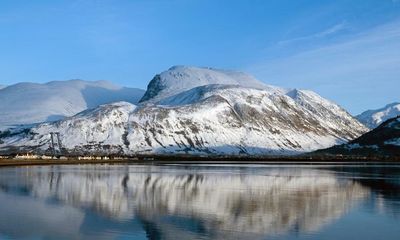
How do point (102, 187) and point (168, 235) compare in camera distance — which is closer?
point (168, 235)

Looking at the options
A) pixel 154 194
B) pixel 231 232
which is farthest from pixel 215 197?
pixel 231 232

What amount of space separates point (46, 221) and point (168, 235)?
8.75 meters

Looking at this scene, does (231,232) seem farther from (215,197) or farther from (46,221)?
(215,197)

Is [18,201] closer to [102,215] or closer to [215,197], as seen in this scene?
[102,215]

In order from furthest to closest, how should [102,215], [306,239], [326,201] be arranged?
[326,201] → [102,215] → [306,239]

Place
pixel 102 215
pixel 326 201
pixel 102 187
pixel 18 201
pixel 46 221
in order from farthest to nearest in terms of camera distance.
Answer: pixel 102 187 → pixel 326 201 → pixel 18 201 → pixel 102 215 → pixel 46 221

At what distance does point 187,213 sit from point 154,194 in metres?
13.8

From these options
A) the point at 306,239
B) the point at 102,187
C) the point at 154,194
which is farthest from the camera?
the point at 102,187

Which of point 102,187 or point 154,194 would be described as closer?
point 154,194

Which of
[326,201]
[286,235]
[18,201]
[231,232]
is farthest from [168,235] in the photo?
[326,201]

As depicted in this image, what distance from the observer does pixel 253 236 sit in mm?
27891

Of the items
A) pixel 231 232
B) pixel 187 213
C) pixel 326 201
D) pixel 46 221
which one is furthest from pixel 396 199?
pixel 46 221

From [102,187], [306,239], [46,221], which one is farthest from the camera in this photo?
[102,187]

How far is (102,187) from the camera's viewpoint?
57.7 m
